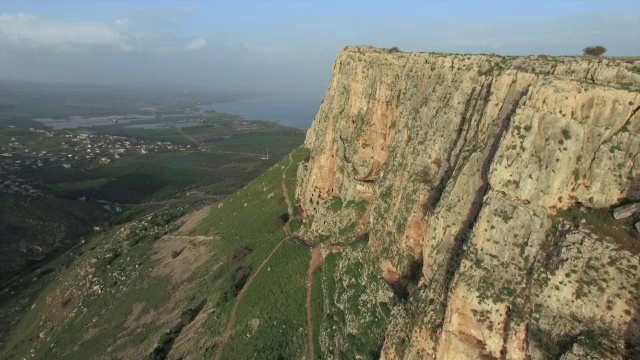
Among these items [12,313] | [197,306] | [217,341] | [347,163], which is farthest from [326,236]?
[12,313]

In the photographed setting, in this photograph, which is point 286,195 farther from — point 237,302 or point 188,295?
point 237,302

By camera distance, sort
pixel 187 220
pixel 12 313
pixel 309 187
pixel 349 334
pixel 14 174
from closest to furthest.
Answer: pixel 349 334, pixel 309 187, pixel 12 313, pixel 187 220, pixel 14 174

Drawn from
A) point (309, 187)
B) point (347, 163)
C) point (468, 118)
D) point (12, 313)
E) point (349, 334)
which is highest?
point (468, 118)

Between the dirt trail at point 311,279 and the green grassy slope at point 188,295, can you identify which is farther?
the green grassy slope at point 188,295

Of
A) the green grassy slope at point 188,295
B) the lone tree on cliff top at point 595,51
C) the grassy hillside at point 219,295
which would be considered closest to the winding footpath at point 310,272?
the grassy hillside at point 219,295

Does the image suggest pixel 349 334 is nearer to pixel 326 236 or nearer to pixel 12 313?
pixel 326 236

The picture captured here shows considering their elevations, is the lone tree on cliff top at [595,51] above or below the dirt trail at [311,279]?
above

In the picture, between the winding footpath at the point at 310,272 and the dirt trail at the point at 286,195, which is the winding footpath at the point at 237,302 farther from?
the winding footpath at the point at 310,272

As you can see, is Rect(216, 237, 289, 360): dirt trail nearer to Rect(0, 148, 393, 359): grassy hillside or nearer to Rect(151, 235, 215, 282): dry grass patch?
Rect(0, 148, 393, 359): grassy hillside

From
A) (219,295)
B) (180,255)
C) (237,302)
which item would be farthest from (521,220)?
(180,255)
